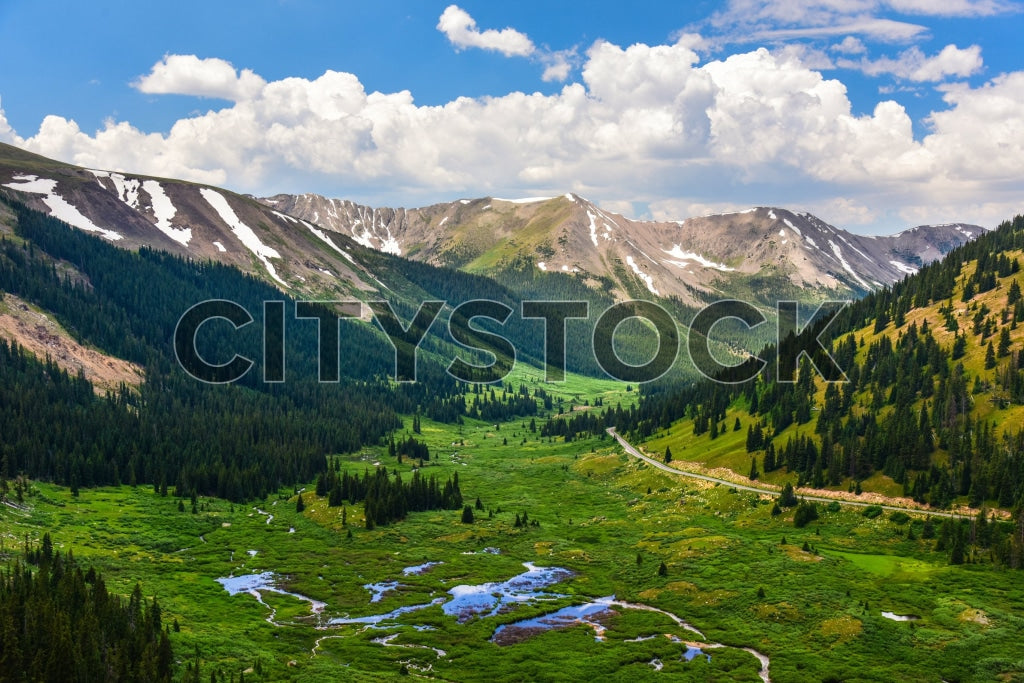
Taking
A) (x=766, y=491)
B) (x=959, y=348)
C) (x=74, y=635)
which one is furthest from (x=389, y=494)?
(x=959, y=348)

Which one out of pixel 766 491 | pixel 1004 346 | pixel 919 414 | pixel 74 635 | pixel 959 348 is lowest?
pixel 766 491

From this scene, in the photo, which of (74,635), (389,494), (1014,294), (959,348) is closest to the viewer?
(74,635)

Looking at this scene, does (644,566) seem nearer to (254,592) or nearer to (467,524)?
(467,524)

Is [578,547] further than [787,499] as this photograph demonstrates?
No

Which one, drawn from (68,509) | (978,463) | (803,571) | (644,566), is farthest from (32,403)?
(978,463)

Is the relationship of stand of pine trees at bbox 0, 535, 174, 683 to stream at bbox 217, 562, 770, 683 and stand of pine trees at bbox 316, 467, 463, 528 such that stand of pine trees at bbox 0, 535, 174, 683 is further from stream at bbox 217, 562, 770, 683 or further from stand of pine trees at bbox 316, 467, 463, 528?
stand of pine trees at bbox 316, 467, 463, 528

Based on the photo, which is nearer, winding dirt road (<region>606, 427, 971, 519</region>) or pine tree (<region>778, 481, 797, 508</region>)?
winding dirt road (<region>606, 427, 971, 519</region>)

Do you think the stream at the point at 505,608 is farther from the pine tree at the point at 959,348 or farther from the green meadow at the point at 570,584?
the pine tree at the point at 959,348

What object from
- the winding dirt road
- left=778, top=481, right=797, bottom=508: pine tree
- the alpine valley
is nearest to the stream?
the alpine valley

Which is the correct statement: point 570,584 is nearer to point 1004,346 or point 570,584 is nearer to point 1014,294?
point 1004,346

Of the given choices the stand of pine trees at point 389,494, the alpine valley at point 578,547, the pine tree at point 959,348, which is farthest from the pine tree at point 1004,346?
the stand of pine trees at point 389,494
